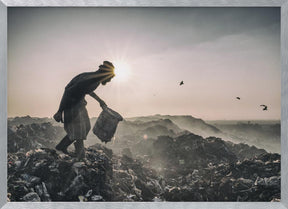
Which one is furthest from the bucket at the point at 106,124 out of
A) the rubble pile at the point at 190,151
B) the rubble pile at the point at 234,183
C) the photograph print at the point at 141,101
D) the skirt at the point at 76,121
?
the rubble pile at the point at 234,183

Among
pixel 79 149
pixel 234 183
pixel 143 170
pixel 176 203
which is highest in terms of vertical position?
pixel 79 149

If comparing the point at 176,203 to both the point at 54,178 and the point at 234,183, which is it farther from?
the point at 54,178

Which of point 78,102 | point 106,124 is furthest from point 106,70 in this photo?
point 106,124

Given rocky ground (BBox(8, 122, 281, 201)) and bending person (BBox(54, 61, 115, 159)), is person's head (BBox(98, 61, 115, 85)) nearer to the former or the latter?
bending person (BBox(54, 61, 115, 159))

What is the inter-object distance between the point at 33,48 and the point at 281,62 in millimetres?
2532

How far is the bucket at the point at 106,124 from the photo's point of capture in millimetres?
2041

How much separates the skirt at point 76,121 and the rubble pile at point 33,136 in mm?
123

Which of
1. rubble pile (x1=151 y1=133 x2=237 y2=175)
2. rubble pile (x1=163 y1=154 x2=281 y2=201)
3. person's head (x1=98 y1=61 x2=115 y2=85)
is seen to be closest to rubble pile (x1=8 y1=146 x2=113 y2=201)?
rubble pile (x1=151 y1=133 x2=237 y2=175)

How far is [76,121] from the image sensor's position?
2053 millimetres

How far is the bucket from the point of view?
204 centimetres

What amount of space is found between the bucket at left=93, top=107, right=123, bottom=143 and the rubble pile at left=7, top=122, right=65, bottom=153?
395mm

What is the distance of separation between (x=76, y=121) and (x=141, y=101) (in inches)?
27.2

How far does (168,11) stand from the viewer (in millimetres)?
2076

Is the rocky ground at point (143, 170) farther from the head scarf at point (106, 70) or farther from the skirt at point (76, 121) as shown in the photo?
the head scarf at point (106, 70)
